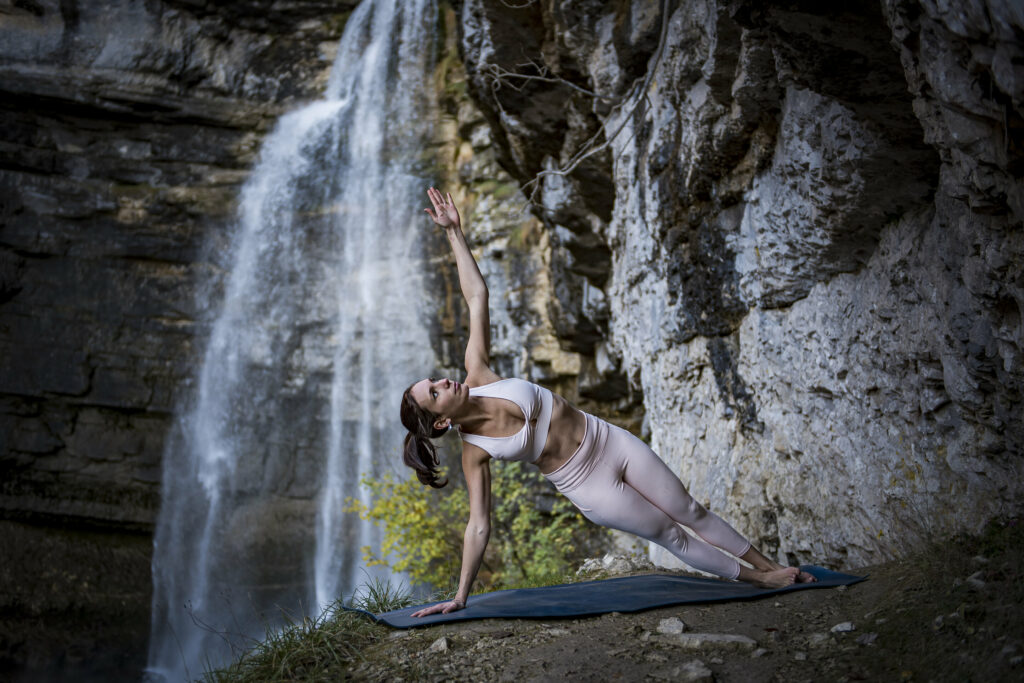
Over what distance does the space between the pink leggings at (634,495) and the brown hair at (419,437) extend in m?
0.54

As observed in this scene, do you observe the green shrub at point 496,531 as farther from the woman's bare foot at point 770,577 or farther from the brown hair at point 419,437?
the brown hair at point 419,437

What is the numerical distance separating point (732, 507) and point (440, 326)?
8418 millimetres

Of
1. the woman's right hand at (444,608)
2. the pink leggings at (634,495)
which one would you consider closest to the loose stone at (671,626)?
the pink leggings at (634,495)

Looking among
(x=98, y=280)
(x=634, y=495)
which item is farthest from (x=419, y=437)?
(x=98, y=280)

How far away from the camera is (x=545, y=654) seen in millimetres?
3080

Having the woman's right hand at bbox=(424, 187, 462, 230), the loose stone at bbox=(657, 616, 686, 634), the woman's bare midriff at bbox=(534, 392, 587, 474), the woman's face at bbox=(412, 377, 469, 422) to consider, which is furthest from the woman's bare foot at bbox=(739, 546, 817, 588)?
the woman's right hand at bbox=(424, 187, 462, 230)

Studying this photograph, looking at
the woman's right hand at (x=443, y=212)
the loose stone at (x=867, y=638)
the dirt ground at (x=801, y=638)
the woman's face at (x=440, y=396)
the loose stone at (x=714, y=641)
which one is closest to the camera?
the dirt ground at (x=801, y=638)

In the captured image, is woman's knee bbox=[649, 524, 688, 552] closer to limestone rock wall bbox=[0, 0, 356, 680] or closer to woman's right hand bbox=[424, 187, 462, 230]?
woman's right hand bbox=[424, 187, 462, 230]

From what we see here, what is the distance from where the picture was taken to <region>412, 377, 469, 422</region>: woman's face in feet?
10.6

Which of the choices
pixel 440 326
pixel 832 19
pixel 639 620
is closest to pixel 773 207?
pixel 832 19

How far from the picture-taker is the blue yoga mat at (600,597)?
350 cm

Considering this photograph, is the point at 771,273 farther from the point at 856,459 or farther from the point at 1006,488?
the point at 1006,488

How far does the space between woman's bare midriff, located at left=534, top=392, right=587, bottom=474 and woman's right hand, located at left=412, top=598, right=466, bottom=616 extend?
747 mm

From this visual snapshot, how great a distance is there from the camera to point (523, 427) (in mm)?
3342
